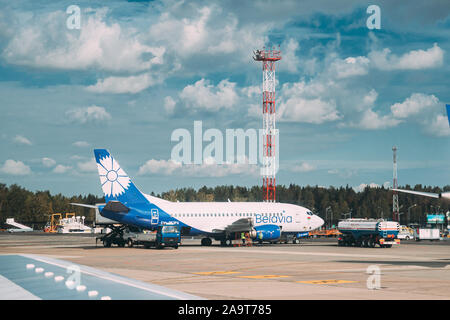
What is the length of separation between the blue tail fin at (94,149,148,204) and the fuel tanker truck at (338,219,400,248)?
80.7ft

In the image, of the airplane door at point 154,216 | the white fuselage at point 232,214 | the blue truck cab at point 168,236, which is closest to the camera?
the blue truck cab at point 168,236

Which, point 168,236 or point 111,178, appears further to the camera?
point 111,178

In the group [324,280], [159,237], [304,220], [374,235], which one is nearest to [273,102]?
[304,220]

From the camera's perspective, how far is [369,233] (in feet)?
206

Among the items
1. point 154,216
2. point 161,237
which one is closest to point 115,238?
point 154,216

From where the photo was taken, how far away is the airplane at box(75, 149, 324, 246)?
193ft

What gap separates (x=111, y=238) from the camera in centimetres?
6197

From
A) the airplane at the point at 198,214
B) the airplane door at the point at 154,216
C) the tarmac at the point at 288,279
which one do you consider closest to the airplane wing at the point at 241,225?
the airplane at the point at 198,214

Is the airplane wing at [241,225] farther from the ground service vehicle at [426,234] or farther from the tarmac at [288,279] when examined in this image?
the ground service vehicle at [426,234]

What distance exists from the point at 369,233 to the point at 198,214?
19.2 metres

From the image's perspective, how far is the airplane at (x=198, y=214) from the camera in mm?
58938

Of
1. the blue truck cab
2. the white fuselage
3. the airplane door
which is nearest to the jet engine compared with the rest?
the white fuselage

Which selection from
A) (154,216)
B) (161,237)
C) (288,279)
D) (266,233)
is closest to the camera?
(288,279)

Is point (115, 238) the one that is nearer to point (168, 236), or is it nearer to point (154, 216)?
point (154, 216)
